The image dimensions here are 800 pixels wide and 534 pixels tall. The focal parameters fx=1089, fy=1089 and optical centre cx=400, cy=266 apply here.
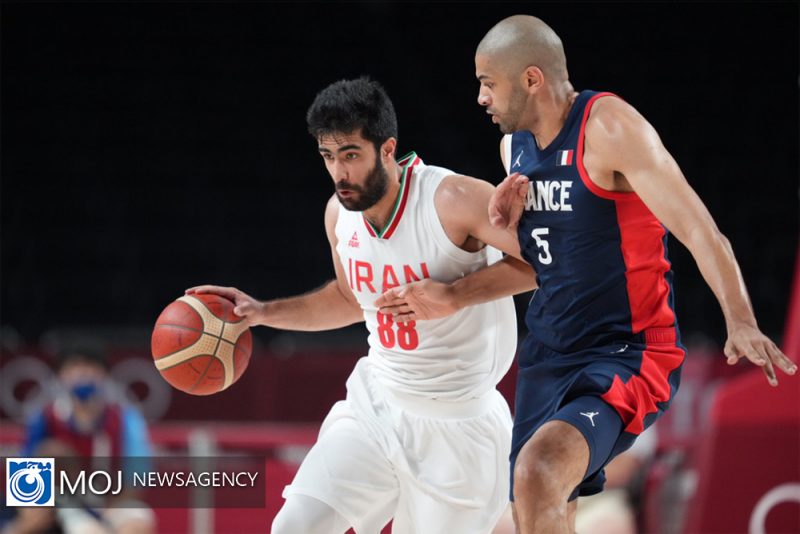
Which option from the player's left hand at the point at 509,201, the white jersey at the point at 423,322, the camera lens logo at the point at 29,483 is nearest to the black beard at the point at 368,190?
the white jersey at the point at 423,322

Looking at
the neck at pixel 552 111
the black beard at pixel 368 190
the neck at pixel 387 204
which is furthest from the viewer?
the neck at pixel 387 204

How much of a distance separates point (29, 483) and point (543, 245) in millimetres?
3405

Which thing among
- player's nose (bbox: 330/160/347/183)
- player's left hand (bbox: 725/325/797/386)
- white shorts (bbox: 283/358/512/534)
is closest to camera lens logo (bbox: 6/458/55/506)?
white shorts (bbox: 283/358/512/534)

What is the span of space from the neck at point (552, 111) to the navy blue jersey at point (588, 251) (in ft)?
0.12

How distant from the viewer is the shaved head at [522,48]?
11.8ft

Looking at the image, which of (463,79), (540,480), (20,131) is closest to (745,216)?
(463,79)

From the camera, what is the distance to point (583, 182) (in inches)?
139

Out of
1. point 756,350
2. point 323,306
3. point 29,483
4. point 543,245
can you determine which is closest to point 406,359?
point 323,306

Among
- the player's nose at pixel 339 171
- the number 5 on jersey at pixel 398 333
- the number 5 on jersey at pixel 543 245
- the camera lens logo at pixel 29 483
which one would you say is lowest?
the camera lens logo at pixel 29 483

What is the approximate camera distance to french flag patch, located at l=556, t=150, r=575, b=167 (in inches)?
140

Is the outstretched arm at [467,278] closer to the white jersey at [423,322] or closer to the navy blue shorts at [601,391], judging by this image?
the white jersey at [423,322]

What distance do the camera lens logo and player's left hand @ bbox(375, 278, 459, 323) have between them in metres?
2.80

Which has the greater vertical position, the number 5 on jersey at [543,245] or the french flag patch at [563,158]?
the french flag patch at [563,158]

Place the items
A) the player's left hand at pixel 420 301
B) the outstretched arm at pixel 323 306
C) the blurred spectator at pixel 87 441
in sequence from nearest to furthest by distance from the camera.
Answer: the player's left hand at pixel 420 301 → the outstretched arm at pixel 323 306 → the blurred spectator at pixel 87 441
